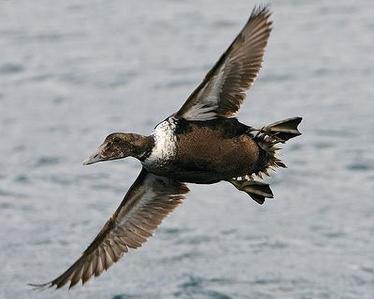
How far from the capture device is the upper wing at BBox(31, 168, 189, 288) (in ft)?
31.5

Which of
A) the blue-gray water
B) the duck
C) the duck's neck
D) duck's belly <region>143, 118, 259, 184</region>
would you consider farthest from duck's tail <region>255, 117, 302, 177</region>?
the blue-gray water

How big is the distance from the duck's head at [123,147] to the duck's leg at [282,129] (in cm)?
90

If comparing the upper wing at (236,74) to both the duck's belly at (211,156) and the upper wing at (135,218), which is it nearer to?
the duck's belly at (211,156)

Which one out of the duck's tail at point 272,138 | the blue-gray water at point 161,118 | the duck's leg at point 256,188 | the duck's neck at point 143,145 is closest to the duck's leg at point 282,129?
the duck's tail at point 272,138

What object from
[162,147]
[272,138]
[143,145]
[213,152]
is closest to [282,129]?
[272,138]

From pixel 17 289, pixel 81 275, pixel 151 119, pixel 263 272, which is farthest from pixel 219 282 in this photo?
pixel 151 119

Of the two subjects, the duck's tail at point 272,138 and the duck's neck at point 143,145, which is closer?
the duck's neck at point 143,145

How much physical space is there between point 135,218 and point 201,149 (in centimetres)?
125

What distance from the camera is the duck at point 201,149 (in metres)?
8.69

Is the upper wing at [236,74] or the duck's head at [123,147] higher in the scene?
the upper wing at [236,74]

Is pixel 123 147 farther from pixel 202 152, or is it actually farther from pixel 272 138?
pixel 272 138

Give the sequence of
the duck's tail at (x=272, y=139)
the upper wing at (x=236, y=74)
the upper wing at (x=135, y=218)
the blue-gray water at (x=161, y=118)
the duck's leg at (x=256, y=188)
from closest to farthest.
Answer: the upper wing at (x=236, y=74), the duck's tail at (x=272, y=139), the duck's leg at (x=256, y=188), the upper wing at (x=135, y=218), the blue-gray water at (x=161, y=118)

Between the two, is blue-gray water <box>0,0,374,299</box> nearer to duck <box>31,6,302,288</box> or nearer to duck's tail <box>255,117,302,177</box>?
duck <box>31,6,302,288</box>

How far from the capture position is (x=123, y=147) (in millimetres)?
8719
